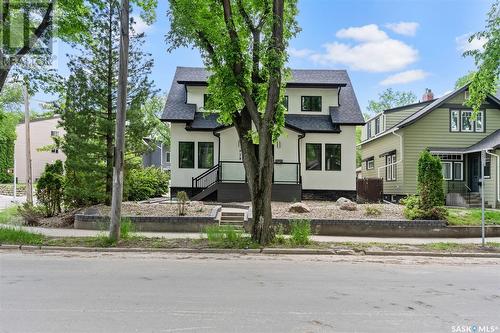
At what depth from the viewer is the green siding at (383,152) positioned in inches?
958

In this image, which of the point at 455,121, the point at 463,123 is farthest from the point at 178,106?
the point at 463,123

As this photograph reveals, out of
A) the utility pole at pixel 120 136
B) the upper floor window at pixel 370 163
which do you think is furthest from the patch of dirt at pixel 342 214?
the upper floor window at pixel 370 163

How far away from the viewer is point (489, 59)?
11312 mm

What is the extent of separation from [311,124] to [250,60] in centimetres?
1297

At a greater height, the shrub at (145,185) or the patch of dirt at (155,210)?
the shrub at (145,185)

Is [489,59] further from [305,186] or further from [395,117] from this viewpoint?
[395,117]

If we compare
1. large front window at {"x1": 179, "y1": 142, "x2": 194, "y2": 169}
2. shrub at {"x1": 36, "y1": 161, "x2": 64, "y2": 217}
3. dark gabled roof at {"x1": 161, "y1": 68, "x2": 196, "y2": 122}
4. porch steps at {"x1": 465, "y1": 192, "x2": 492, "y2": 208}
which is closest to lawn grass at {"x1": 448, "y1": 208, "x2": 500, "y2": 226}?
porch steps at {"x1": 465, "y1": 192, "x2": 492, "y2": 208}

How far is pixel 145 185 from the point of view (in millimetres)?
22734

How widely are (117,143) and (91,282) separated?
4893mm

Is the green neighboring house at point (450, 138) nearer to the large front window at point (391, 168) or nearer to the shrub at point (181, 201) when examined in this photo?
the large front window at point (391, 168)

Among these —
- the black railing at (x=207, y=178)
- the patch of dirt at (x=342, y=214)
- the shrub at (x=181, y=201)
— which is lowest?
the patch of dirt at (x=342, y=214)

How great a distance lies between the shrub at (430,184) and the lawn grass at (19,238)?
1286cm

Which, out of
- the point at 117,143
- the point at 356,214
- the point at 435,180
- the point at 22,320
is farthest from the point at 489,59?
the point at 22,320

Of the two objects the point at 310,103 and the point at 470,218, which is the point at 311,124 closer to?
the point at 310,103
